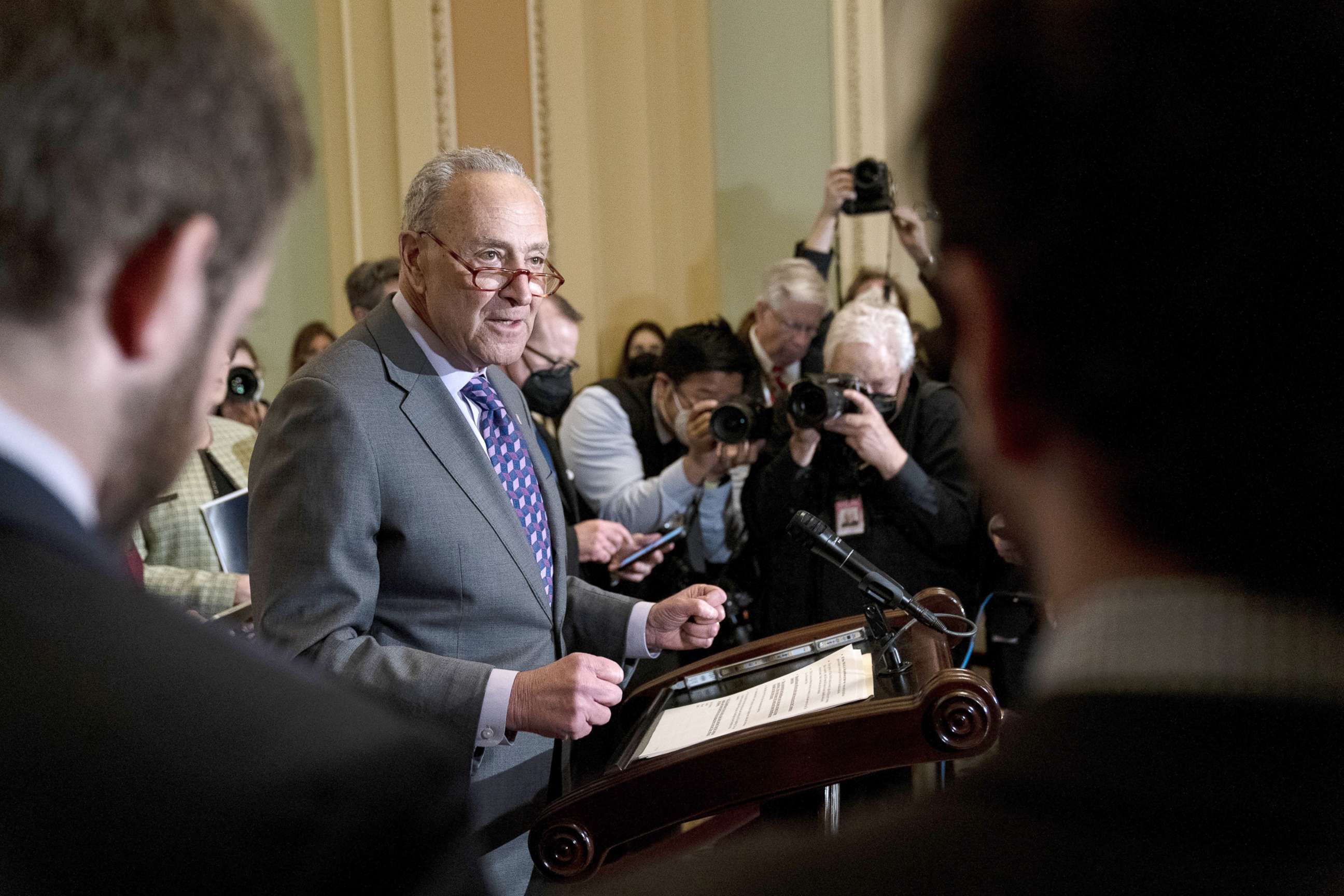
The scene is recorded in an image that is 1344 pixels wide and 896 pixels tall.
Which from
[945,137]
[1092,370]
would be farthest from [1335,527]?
[945,137]

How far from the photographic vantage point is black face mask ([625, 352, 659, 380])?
4.40 metres

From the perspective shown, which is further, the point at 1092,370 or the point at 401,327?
the point at 401,327

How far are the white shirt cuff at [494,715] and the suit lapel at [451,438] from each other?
0.83 feet

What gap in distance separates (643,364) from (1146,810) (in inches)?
159

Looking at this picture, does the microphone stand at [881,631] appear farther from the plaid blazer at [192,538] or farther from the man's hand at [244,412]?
the man's hand at [244,412]

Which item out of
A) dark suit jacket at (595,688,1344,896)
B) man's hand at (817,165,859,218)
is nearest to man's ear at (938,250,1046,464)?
dark suit jacket at (595,688,1344,896)

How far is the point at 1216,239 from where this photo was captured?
0.46 metres

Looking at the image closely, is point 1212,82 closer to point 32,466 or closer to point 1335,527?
point 1335,527

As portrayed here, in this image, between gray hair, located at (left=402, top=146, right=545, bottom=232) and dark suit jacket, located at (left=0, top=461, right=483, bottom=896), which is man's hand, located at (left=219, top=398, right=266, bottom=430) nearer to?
gray hair, located at (left=402, top=146, right=545, bottom=232)

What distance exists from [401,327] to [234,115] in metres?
1.17

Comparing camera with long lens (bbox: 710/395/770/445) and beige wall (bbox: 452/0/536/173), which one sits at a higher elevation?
beige wall (bbox: 452/0/536/173)

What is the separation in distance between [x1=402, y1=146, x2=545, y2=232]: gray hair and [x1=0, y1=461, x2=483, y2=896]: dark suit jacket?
1.30 m

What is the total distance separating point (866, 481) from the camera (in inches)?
105

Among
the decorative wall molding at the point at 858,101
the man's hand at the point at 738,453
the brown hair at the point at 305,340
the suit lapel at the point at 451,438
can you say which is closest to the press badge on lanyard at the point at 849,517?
the man's hand at the point at 738,453
